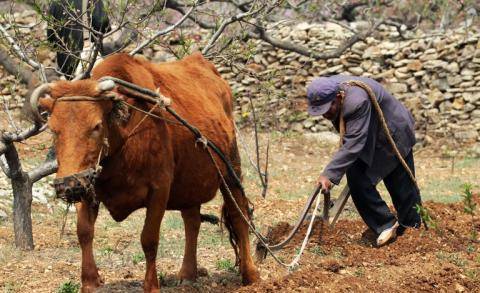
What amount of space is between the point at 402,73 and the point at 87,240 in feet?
48.1

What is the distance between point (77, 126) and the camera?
521 centimetres

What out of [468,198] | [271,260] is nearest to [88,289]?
[271,260]

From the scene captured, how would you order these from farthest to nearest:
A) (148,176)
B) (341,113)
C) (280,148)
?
(280,148)
(341,113)
(148,176)

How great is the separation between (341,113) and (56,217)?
16.3 ft

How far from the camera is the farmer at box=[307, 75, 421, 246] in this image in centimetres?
738

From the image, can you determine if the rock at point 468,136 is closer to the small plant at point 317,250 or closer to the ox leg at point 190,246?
the small plant at point 317,250

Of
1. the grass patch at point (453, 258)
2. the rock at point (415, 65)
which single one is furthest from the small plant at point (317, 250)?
the rock at point (415, 65)

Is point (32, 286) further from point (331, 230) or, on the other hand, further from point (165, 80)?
point (331, 230)

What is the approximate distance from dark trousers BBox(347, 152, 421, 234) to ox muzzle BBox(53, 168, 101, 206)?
3643mm

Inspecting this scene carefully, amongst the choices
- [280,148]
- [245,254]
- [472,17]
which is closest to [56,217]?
[245,254]

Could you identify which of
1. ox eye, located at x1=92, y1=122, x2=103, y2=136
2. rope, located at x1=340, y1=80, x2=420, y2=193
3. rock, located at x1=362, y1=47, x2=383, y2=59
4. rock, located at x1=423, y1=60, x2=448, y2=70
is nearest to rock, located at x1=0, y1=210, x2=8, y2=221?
rope, located at x1=340, y1=80, x2=420, y2=193

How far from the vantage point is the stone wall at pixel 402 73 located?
1894 cm

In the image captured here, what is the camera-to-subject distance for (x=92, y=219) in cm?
604

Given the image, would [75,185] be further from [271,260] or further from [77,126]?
→ [271,260]
